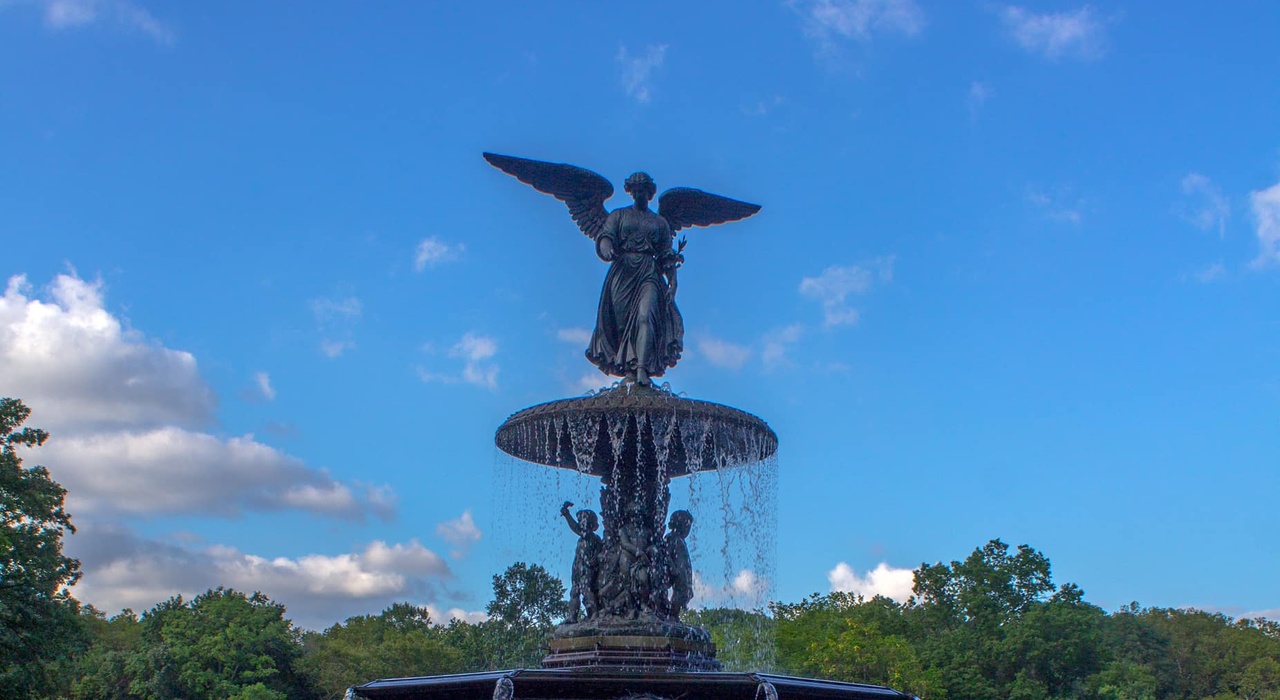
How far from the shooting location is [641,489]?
1352cm

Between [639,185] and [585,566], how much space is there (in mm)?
4948

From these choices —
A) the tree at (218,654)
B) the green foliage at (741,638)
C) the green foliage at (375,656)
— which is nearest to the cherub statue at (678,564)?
the green foliage at (741,638)

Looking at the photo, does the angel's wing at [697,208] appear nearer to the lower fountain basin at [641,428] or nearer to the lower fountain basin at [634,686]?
the lower fountain basin at [641,428]

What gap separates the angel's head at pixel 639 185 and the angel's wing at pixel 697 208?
44cm

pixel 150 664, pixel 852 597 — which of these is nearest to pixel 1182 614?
pixel 852 597

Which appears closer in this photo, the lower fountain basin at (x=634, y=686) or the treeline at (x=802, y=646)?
the lower fountain basin at (x=634, y=686)

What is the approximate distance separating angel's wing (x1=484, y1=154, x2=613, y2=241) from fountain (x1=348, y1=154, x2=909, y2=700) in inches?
0.6

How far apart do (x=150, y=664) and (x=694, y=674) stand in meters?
46.2

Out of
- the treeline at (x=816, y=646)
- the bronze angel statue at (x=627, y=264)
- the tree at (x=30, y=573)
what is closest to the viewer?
the bronze angel statue at (x=627, y=264)

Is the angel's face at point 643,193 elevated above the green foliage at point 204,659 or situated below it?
above

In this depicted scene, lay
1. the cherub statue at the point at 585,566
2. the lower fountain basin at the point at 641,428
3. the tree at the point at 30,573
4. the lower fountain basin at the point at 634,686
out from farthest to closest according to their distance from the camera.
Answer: the tree at the point at 30,573 → the cherub statue at the point at 585,566 → the lower fountain basin at the point at 641,428 → the lower fountain basin at the point at 634,686

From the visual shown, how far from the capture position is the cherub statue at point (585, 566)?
1302 centimetres

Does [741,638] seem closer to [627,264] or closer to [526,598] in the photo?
[526,598]

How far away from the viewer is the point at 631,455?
43.7ft
